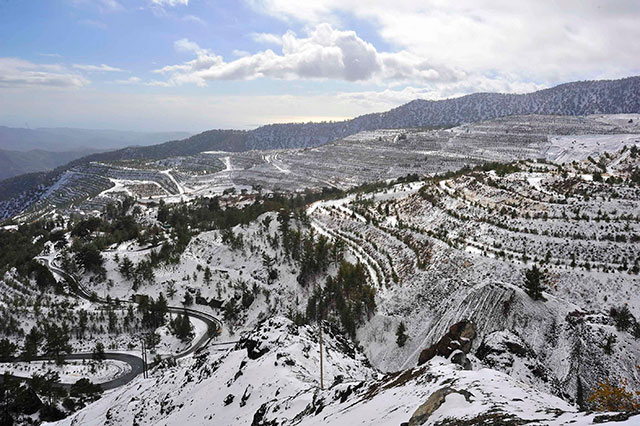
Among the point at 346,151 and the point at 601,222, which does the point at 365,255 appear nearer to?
the point at 601,222

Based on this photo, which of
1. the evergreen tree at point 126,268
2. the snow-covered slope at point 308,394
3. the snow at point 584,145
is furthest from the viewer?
the snow at point 584,145

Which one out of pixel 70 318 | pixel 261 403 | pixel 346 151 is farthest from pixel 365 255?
pixel 346 151

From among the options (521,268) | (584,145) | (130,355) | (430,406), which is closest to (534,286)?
(521,268)

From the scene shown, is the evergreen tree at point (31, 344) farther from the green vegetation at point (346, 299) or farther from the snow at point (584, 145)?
the snow at point (584, 145)

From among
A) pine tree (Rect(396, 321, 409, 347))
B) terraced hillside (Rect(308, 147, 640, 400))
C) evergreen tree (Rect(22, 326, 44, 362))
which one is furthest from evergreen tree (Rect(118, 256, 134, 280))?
pine tree (Rect(396, 321, 409, 347))

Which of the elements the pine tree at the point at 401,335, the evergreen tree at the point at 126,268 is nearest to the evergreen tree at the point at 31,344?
the evergreen tree at the point at 126,268

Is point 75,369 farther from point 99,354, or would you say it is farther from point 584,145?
point 584,145

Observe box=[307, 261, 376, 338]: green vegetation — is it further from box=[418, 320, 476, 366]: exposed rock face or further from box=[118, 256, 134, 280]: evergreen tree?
box=[118, 256, 134, 280]: evergreen tree
